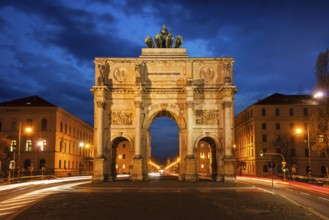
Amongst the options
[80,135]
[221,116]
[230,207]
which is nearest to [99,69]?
[221,116]

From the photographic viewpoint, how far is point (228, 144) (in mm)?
43781

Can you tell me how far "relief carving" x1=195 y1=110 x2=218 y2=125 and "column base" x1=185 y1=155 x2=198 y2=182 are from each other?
175 inches

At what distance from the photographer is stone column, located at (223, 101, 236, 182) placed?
43031 millimetres

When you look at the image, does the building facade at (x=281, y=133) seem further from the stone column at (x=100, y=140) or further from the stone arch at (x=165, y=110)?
the stone column at (x=100, y=140)

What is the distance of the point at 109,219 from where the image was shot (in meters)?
14.7

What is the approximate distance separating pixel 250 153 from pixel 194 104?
38.1 meters

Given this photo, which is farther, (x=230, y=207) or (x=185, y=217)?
(x=230, y=207)

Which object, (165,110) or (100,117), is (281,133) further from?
(100,117)

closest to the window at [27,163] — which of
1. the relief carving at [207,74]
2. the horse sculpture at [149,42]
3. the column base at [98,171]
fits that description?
the column base at [98,171]

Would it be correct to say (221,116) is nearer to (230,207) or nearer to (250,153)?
(230,207)

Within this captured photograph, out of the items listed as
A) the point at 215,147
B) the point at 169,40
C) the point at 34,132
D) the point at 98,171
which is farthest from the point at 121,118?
the point at 34,132

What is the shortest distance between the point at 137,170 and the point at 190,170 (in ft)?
17.9

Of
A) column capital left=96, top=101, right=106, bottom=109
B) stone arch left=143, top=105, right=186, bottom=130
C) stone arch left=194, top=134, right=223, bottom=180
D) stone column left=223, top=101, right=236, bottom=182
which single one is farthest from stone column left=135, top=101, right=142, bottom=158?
stone column left=223, top=101, right=236, bottom=182

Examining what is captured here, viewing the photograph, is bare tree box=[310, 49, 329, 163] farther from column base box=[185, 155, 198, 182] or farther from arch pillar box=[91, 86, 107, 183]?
arch pillar box=[91, 86, 107, 183]
